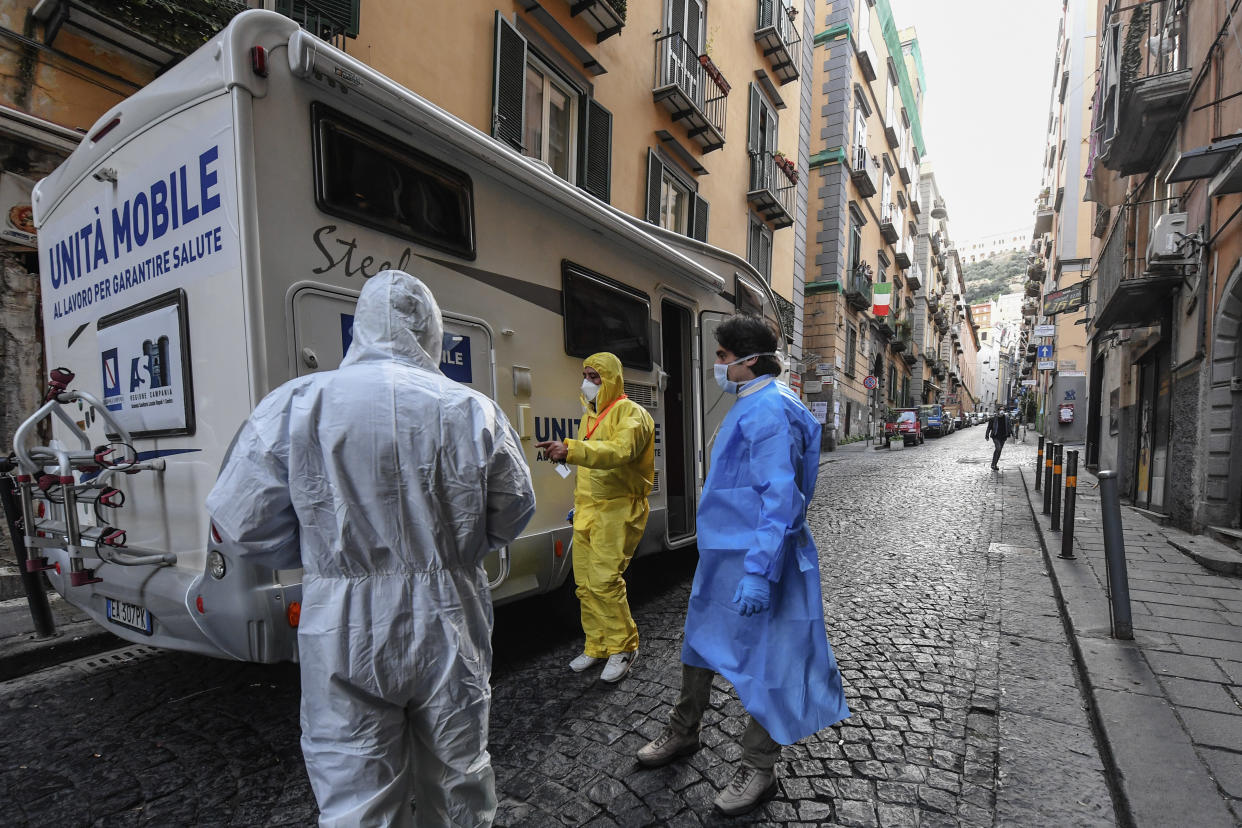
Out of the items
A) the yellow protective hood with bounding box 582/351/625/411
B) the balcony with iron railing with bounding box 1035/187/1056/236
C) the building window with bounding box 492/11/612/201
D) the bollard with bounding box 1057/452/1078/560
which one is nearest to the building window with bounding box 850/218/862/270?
the balcony with iron railing with bounding box 1035/187/1056/236

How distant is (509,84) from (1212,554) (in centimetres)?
960

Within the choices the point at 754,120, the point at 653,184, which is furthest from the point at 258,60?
the point at 754,120

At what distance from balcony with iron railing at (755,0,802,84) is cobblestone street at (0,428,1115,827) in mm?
15882

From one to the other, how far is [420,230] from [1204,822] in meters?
3.95

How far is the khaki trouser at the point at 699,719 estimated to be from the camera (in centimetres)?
239

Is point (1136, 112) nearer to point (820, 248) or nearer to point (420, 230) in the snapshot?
point (420, 230)

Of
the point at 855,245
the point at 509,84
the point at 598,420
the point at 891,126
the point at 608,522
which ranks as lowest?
the point at 608,522

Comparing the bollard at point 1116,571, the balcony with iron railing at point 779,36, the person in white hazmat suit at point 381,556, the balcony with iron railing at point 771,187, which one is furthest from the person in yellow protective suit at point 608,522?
the balcony with iron railing at point 779,36

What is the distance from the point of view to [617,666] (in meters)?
3.60

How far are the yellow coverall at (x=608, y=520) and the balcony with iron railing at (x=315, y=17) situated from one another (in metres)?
4.78

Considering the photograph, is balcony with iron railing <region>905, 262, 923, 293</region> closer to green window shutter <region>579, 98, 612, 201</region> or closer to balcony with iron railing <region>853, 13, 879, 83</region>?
balcony with iron railing <region>853, 13, 879, 83</region>

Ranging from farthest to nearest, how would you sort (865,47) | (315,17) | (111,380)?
(865,47)
(315,17)
(111,380)

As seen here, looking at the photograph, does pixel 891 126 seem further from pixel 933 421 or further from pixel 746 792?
pixel 746 792

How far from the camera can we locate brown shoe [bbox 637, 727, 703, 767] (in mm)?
2658
